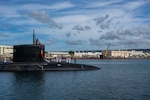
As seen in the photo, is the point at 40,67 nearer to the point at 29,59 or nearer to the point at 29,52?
the point at 29,59

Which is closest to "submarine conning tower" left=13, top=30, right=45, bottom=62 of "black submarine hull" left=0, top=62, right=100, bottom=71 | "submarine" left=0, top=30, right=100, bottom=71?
"submarine" left=0, top=30, right=100, bottom=71

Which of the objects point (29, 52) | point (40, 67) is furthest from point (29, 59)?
point (40, 67)

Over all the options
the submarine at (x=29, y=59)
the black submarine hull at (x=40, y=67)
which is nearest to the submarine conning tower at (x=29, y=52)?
the submarine at (x=29, y=59)

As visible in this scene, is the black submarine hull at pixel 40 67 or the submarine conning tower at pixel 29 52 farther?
the black submarine hull at pixel 40 67

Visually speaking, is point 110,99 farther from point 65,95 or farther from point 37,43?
point 37,43

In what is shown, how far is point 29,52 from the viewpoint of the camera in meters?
45.2

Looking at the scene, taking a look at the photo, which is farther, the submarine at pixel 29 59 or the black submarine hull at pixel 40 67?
the black submarine hull at pixel 40 67

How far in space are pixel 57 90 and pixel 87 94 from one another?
3.39 meters

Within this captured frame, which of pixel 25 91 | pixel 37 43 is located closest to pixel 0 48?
pixel 37 43

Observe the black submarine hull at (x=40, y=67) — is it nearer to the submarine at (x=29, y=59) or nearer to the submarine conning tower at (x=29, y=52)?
the submarine at (x=29, y=59)

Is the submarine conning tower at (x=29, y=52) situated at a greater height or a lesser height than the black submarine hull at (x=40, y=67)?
greater

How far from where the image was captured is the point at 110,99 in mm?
21109

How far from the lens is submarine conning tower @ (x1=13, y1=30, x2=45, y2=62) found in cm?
4516

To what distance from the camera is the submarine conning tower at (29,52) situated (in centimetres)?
4516
